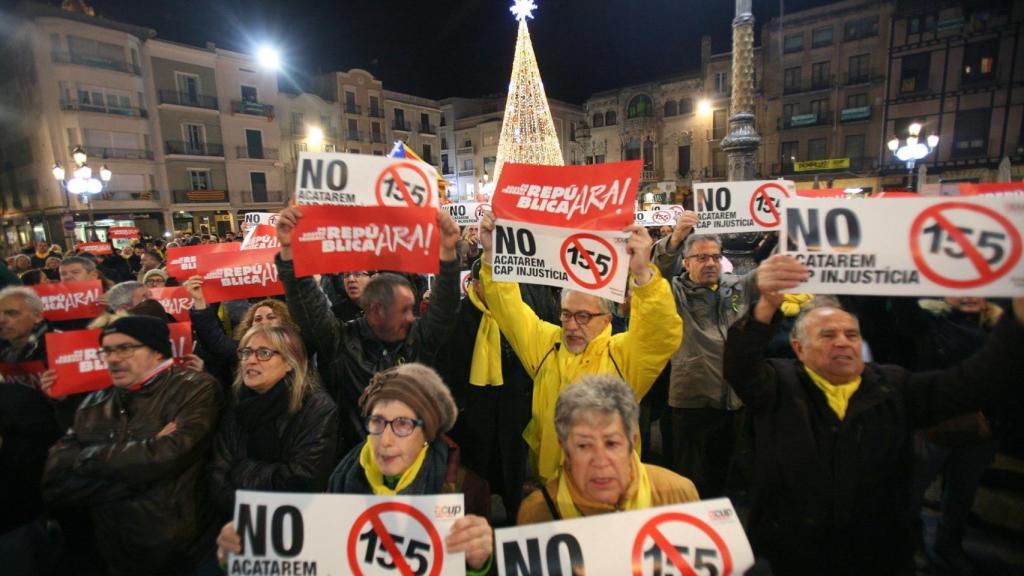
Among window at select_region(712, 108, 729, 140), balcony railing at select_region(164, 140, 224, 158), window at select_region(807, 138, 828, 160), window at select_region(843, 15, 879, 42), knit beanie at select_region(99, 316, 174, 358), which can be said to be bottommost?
knit beanie at select_region(99, 316, 174, 358)

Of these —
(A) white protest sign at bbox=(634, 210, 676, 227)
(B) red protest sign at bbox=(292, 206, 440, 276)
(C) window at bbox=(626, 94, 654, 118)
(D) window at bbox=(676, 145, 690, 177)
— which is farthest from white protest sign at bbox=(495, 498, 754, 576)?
(C) window at bbox=(626, 94, 654, 118)

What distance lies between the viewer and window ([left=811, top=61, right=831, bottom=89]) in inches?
1401

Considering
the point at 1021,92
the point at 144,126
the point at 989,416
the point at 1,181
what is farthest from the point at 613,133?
the point at 1,181

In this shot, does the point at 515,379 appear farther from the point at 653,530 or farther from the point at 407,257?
the point at 653,530

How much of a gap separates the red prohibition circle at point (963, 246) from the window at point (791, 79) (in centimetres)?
4193

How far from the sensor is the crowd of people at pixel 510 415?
2.36 meters

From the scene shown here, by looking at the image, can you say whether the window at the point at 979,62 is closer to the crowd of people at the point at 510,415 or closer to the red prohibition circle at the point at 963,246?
the crowd of people at the point at 510,415

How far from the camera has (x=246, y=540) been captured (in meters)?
2.17

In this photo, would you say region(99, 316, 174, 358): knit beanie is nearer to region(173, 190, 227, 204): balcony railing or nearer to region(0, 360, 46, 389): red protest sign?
region(0, 360, 46, 389): red protest sign

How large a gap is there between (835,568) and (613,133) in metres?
47.7

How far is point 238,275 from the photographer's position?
4859 mm

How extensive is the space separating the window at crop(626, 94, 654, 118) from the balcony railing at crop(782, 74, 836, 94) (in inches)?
425

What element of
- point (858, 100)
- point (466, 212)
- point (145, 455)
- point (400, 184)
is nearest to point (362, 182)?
point (400, 184)

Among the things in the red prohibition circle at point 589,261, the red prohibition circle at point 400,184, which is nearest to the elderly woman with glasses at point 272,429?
the red prohibition circle at point 400,184
